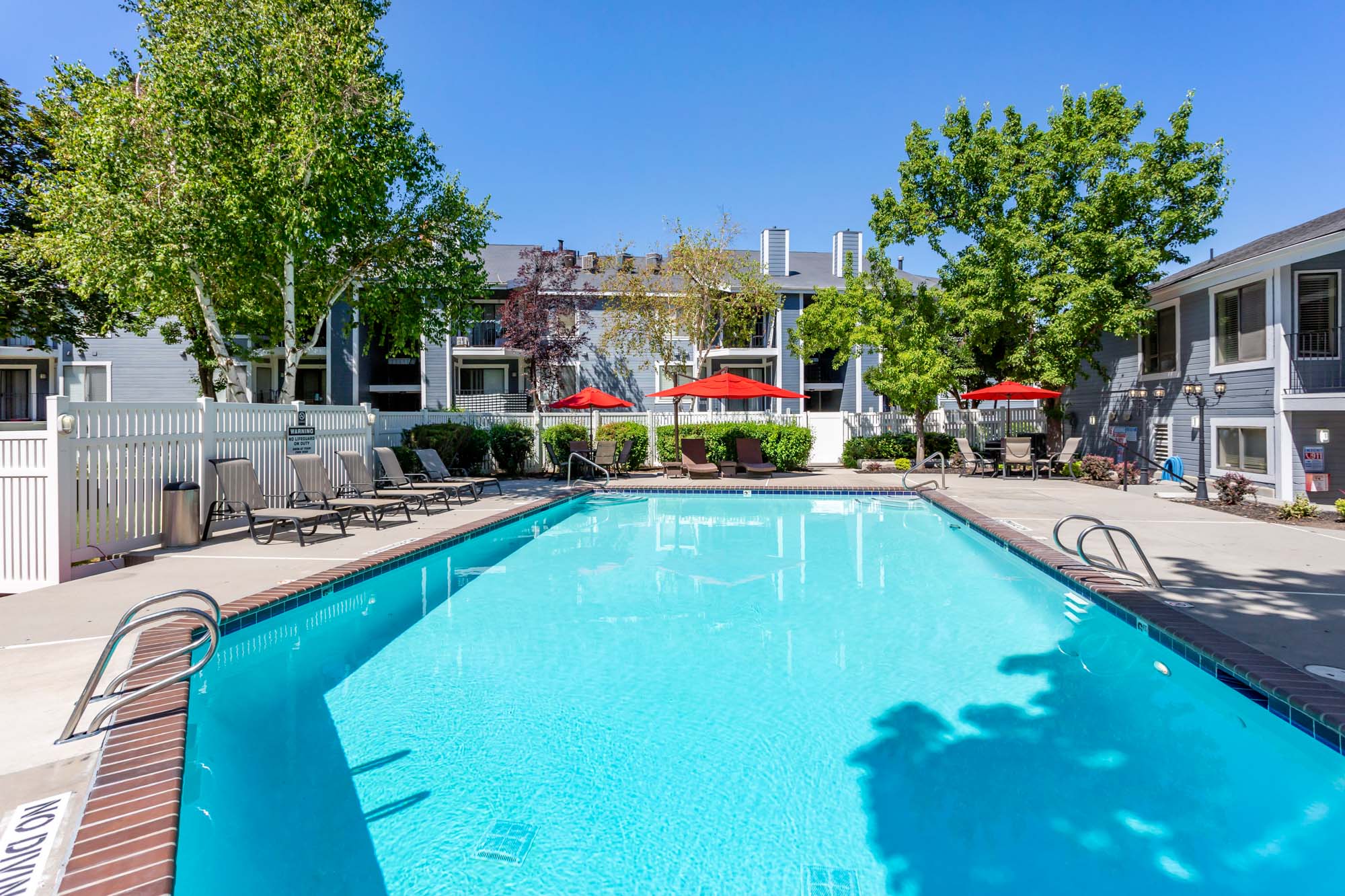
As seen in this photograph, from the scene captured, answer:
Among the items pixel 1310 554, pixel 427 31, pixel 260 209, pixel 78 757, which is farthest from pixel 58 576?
pixel 1310 554

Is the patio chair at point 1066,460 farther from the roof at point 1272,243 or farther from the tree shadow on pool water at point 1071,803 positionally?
the tree shadow on pool water at point 1071,803

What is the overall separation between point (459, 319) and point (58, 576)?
29.0ft

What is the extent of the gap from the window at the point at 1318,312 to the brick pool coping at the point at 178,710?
9804 millimetres

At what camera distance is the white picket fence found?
598cm

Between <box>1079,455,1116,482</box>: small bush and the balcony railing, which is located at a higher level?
the balcony railing

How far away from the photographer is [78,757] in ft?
9.32

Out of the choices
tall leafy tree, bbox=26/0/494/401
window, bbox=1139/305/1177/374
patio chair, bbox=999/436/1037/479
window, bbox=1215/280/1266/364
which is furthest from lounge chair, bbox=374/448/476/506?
window, bbox=1139/305/1177/374

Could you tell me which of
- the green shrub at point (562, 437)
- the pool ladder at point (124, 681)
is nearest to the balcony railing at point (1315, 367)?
the green shrub at point (562, 437)

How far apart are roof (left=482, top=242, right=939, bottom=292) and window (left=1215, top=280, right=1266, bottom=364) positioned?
14.0m

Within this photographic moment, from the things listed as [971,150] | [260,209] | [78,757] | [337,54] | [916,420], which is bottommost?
[78,757]

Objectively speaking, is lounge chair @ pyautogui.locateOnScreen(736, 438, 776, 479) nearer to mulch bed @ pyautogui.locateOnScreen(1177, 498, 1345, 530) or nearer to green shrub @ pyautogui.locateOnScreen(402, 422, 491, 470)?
green shrub @ pyautogui.locateOnScreen(402, 422, 491, 470)

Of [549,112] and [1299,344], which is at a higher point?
[549,112]

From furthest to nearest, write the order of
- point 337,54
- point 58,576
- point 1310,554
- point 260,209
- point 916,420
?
point 916,420
point 337,54
point 260,209
point 1310,554
point 58,576

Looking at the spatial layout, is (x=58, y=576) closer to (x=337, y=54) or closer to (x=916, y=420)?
(x=337, y=54)
